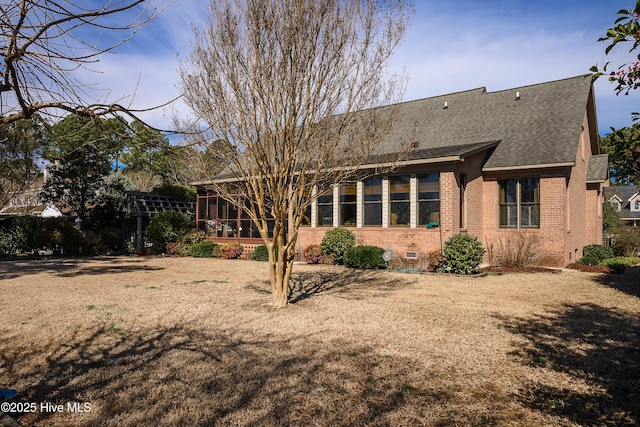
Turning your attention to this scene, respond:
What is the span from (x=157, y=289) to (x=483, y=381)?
27.9 ft

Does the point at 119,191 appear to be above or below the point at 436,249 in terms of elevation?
above

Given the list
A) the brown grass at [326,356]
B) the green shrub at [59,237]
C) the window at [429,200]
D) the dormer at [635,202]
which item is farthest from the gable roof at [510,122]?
the dormer at [635,202]

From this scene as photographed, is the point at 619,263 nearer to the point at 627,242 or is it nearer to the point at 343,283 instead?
the point at 627,242

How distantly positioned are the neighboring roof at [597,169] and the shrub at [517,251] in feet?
20.5

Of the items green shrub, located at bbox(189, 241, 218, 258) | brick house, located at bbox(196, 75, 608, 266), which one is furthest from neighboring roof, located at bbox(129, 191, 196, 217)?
brick house, located at bbox(196, 75, 608, 266)

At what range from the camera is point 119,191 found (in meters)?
24.6

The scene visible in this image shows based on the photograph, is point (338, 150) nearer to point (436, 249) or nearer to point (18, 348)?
point (18, 348)

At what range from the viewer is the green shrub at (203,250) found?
20.7 meters

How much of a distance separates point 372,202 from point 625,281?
28.4 ft

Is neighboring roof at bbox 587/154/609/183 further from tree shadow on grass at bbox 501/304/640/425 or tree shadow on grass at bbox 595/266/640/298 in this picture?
tree shadow on grass at bbox 501/304/640/425

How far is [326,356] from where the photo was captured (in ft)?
17.5

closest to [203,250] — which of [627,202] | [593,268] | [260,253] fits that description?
[260,253]

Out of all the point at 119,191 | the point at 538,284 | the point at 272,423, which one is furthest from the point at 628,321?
the point at 119,191

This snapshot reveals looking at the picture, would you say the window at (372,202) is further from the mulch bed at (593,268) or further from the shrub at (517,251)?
the mulch bed at (593,268)
